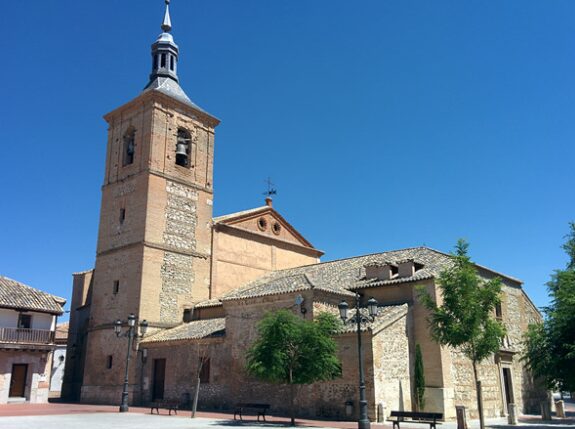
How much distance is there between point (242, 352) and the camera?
935 inches

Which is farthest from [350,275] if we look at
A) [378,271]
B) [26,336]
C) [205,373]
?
[26,336]

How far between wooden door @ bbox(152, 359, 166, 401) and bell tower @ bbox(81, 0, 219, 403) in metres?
1.00

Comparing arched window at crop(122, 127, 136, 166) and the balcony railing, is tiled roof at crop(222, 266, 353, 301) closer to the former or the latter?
the balcony railing

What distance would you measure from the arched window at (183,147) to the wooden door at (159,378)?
478 inches

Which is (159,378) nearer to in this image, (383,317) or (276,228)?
(383,317)

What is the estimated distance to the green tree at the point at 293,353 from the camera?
1838 cm

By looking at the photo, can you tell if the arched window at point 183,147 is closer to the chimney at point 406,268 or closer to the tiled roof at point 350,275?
the tiled roof at point 350,275

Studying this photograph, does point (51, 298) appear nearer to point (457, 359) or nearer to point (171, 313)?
point (171, 313)

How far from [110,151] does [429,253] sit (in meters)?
20.8

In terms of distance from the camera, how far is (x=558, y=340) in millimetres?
18516

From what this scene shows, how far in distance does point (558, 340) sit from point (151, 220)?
68.6ft

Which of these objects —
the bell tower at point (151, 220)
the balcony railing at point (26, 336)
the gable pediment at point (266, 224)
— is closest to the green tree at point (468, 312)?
the bell tower at point (151, 220)

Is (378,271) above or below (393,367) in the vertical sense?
above

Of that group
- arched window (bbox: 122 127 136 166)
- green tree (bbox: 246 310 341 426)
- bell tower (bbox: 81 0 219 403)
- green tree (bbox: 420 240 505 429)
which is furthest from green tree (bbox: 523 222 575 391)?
arched window (bbox: 122 127 136 166)
